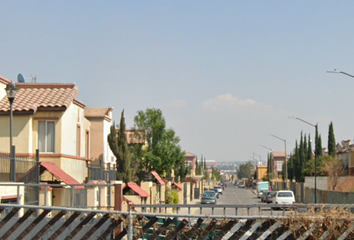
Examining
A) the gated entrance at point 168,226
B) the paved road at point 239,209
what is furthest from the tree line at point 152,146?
the gated entrance at point 168,226

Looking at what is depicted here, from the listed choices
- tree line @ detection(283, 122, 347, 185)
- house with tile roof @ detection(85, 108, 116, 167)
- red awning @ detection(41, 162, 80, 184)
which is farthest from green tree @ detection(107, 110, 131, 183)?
tree line @ detection(283, 122, 347, 185)

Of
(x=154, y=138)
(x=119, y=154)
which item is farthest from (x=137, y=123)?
(x=119, y=154)

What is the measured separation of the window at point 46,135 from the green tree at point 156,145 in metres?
32.5

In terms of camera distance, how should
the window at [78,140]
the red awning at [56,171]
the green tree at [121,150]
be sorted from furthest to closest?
1. the green tree at [121,150]
2. the window at [78,140]
3. the red awning at [56,171]

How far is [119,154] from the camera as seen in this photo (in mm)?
48375

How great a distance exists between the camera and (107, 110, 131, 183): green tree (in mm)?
47000

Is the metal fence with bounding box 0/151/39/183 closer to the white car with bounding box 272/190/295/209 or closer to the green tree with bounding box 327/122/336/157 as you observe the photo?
the white car with bounding box 272/190/295/209

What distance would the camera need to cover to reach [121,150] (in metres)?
48.4

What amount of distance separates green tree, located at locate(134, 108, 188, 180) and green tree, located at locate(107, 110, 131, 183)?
10984mm

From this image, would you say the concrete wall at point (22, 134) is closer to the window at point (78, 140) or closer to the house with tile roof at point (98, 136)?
the window at point (78, 140)

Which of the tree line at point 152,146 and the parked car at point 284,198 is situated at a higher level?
the tree line at point 152,146

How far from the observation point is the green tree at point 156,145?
61.2 m

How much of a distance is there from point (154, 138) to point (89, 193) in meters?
35.0

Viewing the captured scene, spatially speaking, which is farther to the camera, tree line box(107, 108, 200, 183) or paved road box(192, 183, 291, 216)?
tree line box(107, 108, 200, 183)
